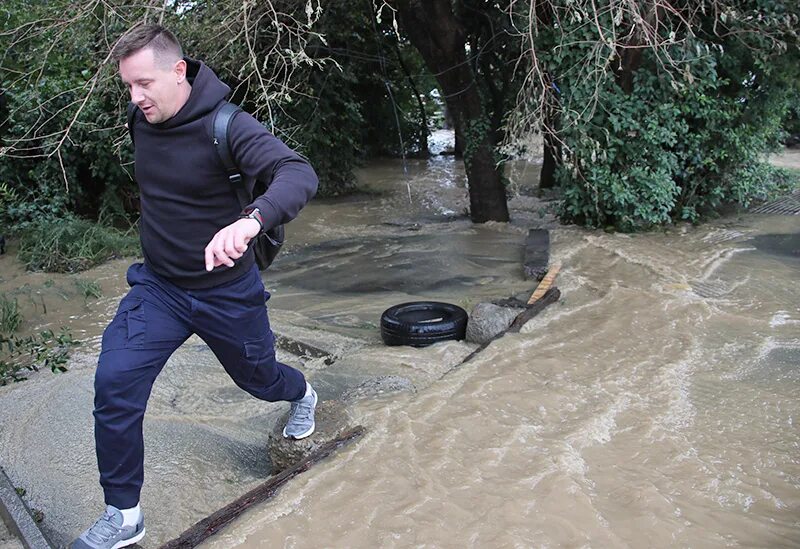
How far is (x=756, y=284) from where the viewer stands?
6527mm

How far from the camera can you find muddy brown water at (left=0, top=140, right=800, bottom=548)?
Answer: 3.15m

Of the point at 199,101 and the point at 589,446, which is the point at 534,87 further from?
the point at 199,101

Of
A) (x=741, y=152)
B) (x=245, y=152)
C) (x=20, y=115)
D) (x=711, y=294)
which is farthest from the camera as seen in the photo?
(x=20, y=115)

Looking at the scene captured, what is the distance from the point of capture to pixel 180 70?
2.81 meters

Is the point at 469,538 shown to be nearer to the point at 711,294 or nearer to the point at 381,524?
the point at 381,524

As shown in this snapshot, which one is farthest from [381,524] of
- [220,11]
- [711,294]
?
[220,11]

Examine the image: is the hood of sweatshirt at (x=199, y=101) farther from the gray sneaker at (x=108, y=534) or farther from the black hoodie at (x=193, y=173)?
the gray sneaker at (x=108, y=534)

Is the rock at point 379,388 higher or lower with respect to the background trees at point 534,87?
lower

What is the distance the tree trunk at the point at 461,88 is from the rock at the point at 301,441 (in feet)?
19.0

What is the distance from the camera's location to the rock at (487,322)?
18.1 ft

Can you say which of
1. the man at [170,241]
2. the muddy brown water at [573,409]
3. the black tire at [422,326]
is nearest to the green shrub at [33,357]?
the muddy brown water at [573,409]

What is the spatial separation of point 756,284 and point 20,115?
924 centimetres

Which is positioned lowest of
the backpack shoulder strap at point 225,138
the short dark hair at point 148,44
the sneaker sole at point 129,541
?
the sneaker sole at point 129,541

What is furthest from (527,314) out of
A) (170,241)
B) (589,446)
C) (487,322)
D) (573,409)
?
(170,241)
